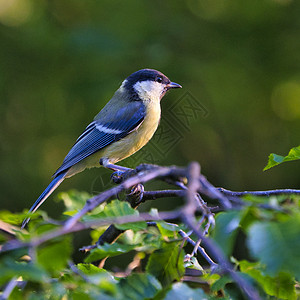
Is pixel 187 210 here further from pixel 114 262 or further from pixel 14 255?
pixel 114 262

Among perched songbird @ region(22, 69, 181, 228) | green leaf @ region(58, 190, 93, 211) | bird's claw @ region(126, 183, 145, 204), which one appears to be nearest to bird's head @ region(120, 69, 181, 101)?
perched songbird @ region(22, 69, 181, 228)

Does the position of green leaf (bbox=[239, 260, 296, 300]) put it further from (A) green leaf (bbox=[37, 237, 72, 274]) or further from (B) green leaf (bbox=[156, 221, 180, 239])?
(A) green leaf (bbox=[37, 237, 72, 274])

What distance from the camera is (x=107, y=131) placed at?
3.48m

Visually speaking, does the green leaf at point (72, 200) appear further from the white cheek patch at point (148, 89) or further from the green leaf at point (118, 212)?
the white cheek patch at point (148, 89)

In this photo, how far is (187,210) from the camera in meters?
0.82

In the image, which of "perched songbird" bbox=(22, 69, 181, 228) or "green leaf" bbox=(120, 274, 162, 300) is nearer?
"green leaf" bbox=(120, 274, 162, 300)

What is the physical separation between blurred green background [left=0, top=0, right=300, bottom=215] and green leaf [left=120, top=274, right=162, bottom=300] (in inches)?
116

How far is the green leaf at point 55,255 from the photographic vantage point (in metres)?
0.95

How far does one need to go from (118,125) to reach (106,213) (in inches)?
89.1

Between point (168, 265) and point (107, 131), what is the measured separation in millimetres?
2306

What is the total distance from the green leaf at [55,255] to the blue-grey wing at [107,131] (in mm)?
2353

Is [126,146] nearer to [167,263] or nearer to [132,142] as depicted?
[132,142]

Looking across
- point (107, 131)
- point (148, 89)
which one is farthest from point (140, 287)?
point (148, 89)

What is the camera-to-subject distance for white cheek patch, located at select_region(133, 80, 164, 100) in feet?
12.0
